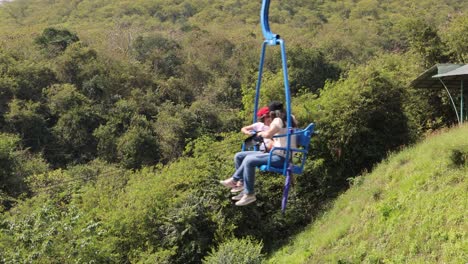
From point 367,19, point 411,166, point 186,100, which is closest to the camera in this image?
point 411,166

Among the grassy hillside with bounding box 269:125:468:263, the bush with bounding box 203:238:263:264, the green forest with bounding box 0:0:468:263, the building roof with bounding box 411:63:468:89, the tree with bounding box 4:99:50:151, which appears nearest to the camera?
the grassy hillside with bounding box 269:125:468:263

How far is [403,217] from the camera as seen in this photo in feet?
40.6

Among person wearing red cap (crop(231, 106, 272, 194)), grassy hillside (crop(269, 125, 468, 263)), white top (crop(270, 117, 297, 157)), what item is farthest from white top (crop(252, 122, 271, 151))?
grassy hillside (crop(269, 125, 468, 263))

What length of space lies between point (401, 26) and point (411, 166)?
41.2 feet

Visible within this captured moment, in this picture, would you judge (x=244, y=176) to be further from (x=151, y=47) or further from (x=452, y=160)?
(x=151, y=47)

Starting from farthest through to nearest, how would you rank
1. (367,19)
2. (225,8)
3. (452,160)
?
Answer: 1. (225,8)
2. (367,19)
3. (452,160)

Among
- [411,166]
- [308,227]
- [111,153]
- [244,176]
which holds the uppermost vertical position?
[244,176]

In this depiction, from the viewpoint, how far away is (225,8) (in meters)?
97.6

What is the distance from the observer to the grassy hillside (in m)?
10.8

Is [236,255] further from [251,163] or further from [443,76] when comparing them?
[443,76]

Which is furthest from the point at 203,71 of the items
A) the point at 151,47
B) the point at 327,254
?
the point at 327,254

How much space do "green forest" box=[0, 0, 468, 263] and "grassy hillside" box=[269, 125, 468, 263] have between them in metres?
0.88

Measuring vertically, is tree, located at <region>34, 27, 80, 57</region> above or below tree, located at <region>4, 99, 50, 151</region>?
above

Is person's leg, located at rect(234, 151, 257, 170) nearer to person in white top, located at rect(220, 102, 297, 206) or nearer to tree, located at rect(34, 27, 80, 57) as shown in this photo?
person in white top, located at rect(220, 102, 297, 206)
